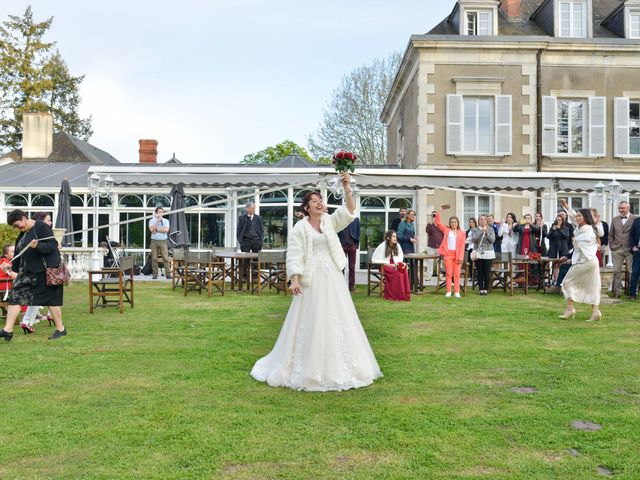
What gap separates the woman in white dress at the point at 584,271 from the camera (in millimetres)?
9094

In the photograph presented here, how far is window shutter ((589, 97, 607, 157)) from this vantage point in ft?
65.8

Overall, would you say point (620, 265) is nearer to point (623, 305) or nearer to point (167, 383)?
point (623, 305)

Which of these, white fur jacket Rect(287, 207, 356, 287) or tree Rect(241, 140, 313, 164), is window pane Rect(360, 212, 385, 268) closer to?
white fur jacket Rect(287, 207, 356, 287)

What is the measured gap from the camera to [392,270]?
39.1ft

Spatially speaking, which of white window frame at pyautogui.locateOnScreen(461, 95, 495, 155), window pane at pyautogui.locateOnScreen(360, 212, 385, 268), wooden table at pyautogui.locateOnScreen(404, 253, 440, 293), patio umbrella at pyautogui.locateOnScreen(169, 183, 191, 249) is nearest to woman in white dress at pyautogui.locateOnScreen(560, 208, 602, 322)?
wooden table at pyautogui.locateOnScreen(404, 253, 440, 293)

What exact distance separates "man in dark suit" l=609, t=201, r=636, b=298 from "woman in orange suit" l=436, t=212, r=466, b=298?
3148 mm

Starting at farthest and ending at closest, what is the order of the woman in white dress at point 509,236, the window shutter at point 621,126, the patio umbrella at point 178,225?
the window shutter at point 621,126
the patio umbrella at point 178,225
the woman in white dress at point 509,236

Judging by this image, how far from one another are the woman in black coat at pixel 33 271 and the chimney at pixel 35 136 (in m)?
21.1

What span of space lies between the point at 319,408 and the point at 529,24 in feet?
67.0

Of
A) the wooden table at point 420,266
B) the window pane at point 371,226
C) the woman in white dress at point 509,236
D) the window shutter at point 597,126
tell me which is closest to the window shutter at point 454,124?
the window pane at point 371,226

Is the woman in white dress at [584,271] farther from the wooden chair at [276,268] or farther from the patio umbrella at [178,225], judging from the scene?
the patio umbrella at [178,225]

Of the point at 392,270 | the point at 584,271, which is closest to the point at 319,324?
the point at 584,271

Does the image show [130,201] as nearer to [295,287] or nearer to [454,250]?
[454,250]

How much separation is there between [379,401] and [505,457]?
1340 millimetres
